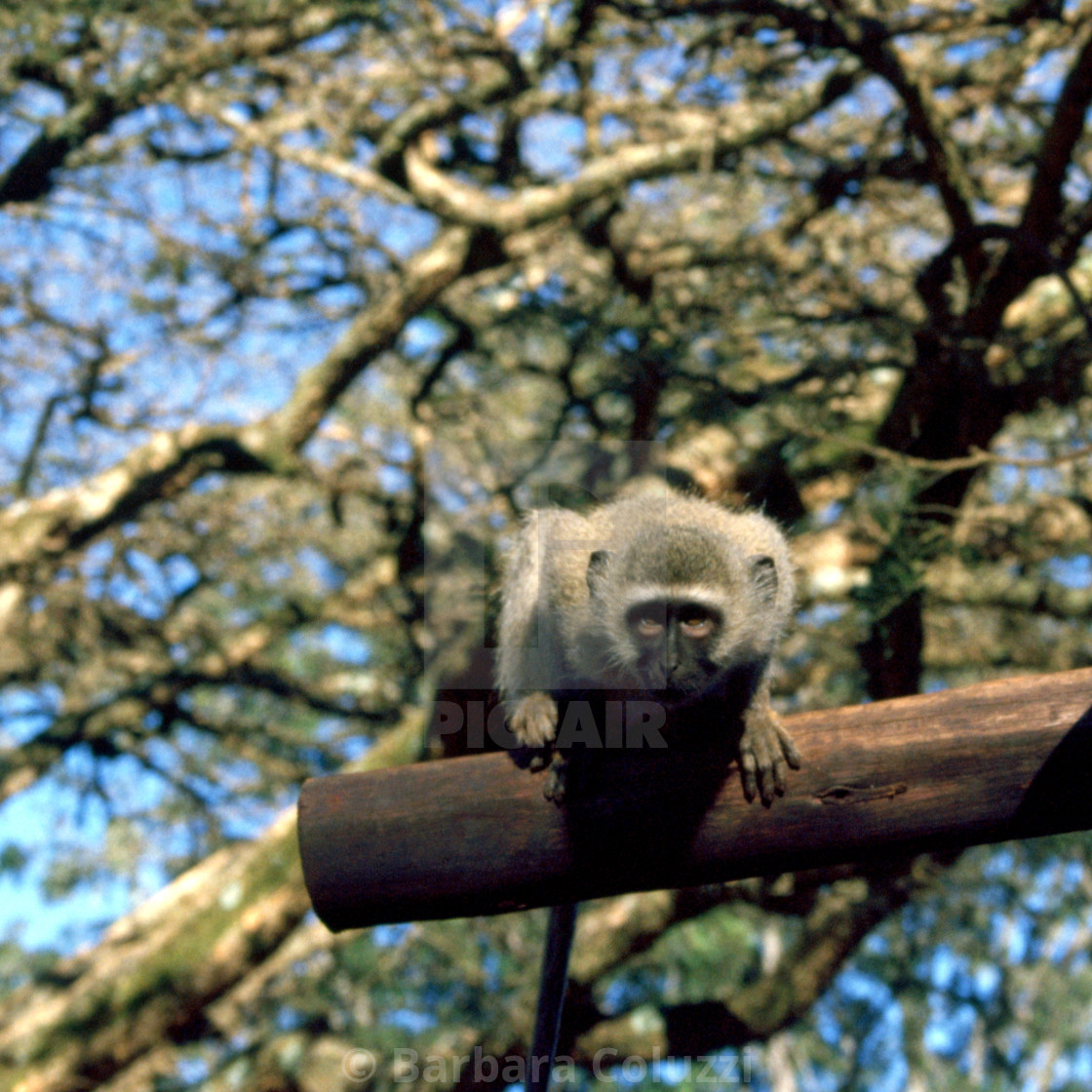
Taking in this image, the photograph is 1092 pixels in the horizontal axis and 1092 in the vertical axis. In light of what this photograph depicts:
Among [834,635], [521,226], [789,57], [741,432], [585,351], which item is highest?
[789,57]

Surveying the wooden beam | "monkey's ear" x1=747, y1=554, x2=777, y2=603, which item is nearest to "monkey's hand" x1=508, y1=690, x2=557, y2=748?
the wooden beam

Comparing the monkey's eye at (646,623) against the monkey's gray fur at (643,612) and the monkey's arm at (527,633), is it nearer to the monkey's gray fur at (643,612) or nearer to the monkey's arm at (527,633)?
the monkey's gray fur at (643,612)

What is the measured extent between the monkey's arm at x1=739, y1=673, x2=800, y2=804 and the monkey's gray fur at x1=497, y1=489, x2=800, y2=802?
0.79 feet

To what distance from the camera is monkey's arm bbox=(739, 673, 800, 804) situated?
2.74m

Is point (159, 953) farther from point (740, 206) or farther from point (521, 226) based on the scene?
point (740, 206)

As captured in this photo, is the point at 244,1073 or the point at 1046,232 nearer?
the point at 1046,232

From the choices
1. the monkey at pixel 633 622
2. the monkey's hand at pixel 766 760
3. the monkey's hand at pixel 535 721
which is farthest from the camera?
the monkey at pixel 633 622

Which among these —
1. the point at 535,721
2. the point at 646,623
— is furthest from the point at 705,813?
the point at 646,623

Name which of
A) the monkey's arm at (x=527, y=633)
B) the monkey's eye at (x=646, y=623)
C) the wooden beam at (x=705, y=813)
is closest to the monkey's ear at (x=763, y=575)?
the monkey's eye at (x=646, y=623)

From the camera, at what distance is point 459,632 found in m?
6.86

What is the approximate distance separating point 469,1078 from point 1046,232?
5326 millimetres

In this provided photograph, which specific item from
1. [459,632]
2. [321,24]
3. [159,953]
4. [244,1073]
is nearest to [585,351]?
[459,632]

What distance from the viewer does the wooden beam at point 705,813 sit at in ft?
8.62

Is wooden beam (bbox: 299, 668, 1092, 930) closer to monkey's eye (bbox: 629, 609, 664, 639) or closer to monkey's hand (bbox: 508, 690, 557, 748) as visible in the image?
monkey's hand (bbox: 508, 690, 557, 748)
